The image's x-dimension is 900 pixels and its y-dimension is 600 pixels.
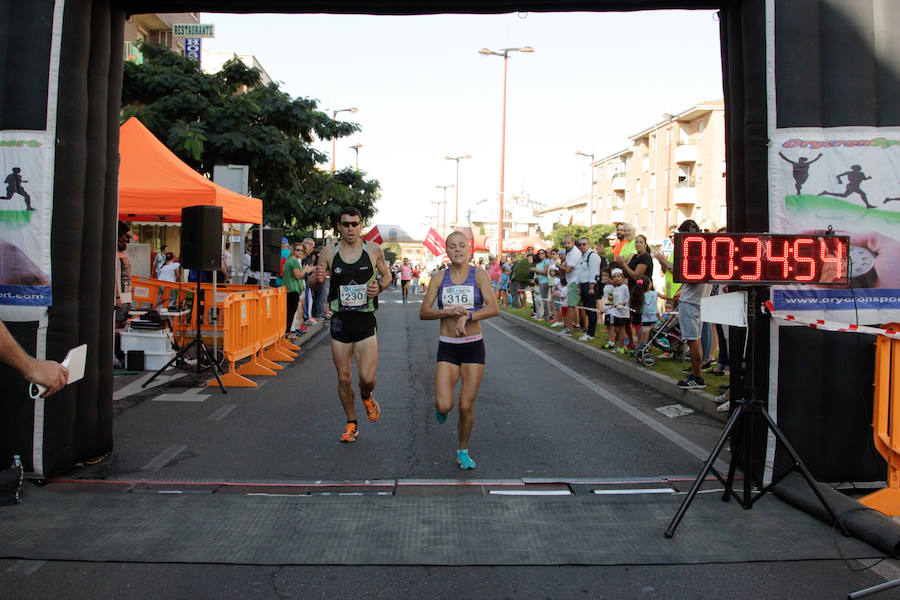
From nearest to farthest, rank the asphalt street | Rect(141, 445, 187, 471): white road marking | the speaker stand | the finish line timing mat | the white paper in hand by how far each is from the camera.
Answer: the white paper in hand, the asphalt street, the finish line timing mat, Rect(141, 445, 187, 471): white road marking, the speaker stand

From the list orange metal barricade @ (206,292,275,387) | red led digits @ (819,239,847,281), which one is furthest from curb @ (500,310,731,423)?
orange metal barricade @ (206,292,275,387)

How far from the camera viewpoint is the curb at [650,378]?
28.3 feet

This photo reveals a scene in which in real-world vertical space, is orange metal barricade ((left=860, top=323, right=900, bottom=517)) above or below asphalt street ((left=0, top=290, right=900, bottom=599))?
above

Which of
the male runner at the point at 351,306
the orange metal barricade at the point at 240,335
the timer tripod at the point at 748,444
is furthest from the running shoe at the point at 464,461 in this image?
the orange metal barricade at the point at 240,335

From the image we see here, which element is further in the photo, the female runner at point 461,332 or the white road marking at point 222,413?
the white road marking at point 222,413

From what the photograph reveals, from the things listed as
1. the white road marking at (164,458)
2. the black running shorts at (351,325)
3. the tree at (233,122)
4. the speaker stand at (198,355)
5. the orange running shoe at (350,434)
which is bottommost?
the white road marking at (164,458)

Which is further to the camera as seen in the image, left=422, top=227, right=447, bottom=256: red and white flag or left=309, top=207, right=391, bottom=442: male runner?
left=422, top=227, right=447, bottom=256: red and white flag

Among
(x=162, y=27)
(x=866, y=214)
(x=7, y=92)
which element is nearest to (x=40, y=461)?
(x=7, y=92)

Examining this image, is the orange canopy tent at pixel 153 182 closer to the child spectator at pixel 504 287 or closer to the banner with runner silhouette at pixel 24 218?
the banner with runner silhouette at pixel 24 218

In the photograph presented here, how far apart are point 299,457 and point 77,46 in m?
3.64

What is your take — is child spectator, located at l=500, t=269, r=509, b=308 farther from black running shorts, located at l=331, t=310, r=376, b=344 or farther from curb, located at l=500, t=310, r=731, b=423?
black running shorts, located at l=331, t=310, r=376, b=344

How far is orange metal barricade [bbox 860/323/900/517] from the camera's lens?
15.5 feet

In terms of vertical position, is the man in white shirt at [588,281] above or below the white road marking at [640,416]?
above

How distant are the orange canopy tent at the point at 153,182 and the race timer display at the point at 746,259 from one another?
29.6 feet
